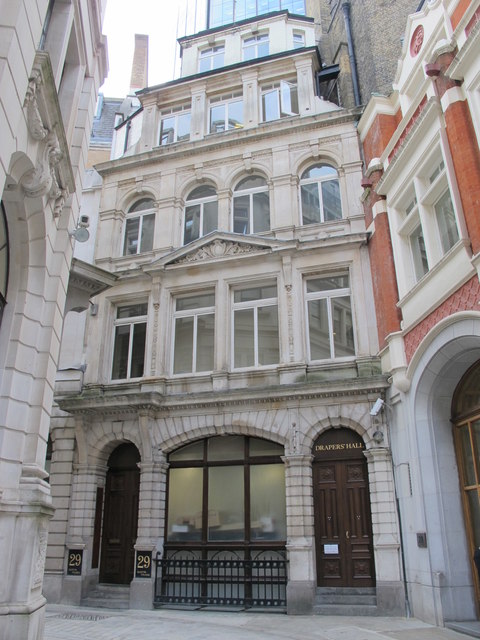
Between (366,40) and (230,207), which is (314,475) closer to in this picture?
(230,207)

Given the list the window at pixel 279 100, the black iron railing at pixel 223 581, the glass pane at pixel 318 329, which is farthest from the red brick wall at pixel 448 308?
the window at pixel 279 100

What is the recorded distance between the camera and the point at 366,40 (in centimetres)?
1855

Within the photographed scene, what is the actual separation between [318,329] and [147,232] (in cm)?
692

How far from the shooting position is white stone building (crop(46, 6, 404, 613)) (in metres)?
12.5

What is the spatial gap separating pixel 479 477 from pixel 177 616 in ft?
23.2

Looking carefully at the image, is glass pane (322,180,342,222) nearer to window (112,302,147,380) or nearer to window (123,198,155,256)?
window (123,198,155,256)

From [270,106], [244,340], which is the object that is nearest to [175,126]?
[270,106]

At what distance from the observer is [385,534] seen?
11641 millimetres

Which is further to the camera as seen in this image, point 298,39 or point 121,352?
point 298,39

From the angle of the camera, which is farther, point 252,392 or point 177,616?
point 252,392

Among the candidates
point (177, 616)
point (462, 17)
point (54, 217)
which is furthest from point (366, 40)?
point (177, 616)

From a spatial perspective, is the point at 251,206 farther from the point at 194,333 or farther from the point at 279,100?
the point at 194,333

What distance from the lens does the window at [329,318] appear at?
14078mm

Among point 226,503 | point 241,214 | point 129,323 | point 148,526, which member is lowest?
point 148,526
